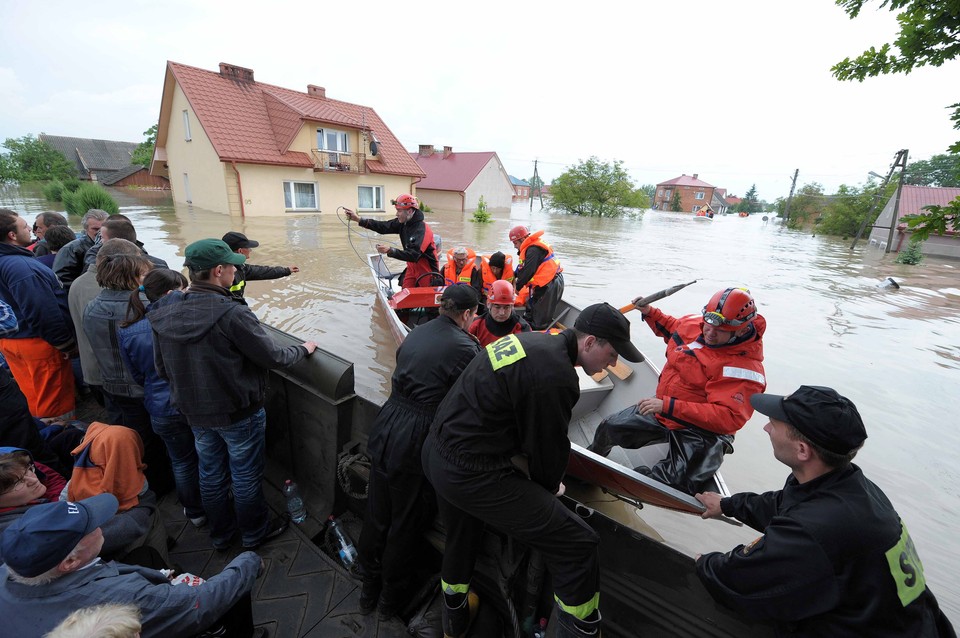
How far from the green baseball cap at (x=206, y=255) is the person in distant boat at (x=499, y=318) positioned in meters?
2.27

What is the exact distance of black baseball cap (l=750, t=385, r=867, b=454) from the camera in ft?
4.89

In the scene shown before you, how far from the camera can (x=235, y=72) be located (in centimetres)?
2012

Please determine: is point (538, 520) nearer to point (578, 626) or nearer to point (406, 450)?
point (578, 626)

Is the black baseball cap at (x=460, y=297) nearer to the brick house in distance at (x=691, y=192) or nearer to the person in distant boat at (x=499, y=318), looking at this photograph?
the person in distant boat at (x=499, y=318)

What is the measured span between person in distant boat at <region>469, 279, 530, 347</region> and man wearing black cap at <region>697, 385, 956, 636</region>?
261 centimetres

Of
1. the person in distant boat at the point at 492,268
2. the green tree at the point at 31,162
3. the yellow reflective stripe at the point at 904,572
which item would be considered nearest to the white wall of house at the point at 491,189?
the person in distant boat at the point at 492,268

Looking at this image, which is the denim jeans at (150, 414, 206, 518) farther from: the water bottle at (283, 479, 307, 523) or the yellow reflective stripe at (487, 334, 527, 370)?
the yellow reflective stripe at (487, 334, 527, 370)

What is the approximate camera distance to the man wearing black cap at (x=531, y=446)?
1725mm

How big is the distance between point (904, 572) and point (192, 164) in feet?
82.7

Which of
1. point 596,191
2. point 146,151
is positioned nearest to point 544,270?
point 596,191

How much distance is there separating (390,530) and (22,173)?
5869 cm

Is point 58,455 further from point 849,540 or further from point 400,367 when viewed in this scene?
point 849,540

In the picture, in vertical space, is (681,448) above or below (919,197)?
below

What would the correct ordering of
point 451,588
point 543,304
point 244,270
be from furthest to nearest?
point 543,304 → point 244,270 → point 451,588
